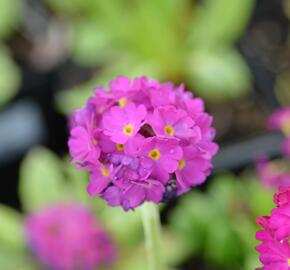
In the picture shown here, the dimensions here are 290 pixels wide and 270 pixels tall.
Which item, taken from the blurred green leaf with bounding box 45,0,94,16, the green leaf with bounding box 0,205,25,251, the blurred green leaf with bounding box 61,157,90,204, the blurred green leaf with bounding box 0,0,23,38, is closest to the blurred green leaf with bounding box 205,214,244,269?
the blurred green leaf with bounding box 61,157,90,204

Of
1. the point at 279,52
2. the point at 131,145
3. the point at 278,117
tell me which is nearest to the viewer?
the point at 131,145

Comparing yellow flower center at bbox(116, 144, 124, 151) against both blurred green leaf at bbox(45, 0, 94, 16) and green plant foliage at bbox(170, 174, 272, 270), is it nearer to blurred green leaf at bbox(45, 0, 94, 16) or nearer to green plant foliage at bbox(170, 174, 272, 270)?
green plant foliage at bbox(170, 174, 272, 270)

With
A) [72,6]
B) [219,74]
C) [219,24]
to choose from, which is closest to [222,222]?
[219,74]

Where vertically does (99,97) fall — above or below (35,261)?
above

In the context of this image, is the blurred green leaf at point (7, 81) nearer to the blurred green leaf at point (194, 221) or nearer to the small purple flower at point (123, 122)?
the blurred green leaf at point (194, 221)

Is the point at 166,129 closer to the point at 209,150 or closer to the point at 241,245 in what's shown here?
the point at 209,150

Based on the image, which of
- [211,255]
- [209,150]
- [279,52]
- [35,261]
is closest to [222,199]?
[211,255]

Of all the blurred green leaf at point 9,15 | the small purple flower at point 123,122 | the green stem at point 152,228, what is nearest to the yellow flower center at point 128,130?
the small purple flower at point 123,122
